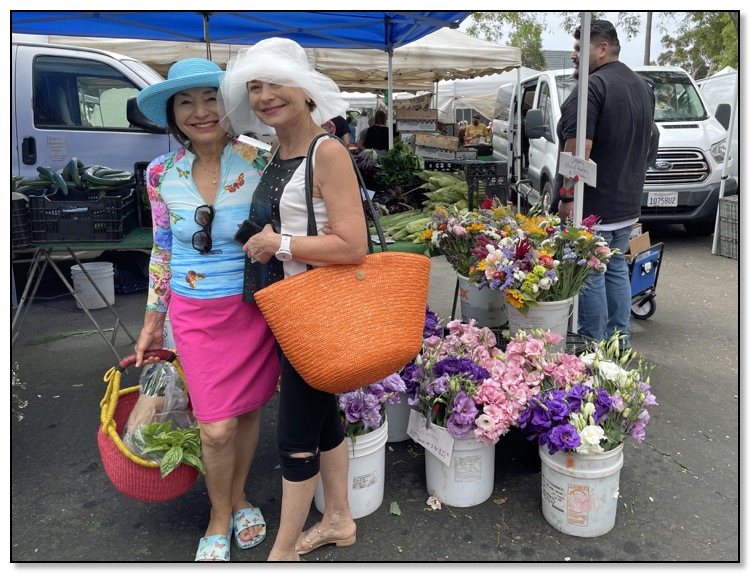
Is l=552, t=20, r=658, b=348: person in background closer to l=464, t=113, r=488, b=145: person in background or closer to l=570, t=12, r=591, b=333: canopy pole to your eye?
l=570, t=12, r=591, b=333: canopy pole

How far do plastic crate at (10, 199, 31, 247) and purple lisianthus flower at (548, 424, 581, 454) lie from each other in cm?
291

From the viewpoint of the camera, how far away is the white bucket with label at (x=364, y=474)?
245cm

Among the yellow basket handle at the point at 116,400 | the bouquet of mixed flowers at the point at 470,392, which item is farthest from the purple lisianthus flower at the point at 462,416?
the yellow basket handle at the point at 116,400

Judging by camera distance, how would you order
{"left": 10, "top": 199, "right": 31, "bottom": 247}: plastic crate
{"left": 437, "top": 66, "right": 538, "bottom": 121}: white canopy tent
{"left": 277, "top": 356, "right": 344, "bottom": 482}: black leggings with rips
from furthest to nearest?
{"left": 437, "top": 66, "right": 538, "bottom": 121}: white canopy tent, {"left": 10, "top": 199, "right": 31, "bottom": 247}: plastic crate, {"left": 277, "top": 356, "right": 344, "bottom": 482}: black leggings with rips

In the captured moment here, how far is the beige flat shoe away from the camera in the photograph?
7.50 ft

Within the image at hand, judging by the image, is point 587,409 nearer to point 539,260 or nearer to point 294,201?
point 539,260

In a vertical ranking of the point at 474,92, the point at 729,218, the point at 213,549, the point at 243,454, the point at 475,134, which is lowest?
the point at 213,549

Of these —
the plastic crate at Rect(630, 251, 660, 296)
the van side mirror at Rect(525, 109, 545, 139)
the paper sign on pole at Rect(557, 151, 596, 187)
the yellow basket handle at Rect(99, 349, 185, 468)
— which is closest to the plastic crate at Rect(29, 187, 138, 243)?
the yellow basket handle at Rect(99, 349, 185, 468)

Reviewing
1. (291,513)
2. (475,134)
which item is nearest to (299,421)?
(291,513)

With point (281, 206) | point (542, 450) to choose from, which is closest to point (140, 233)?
point (281, 206)

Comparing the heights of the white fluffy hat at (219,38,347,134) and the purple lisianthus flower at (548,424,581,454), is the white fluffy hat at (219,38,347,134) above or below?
above

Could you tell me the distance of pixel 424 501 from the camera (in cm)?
263

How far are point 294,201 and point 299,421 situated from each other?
692mm
